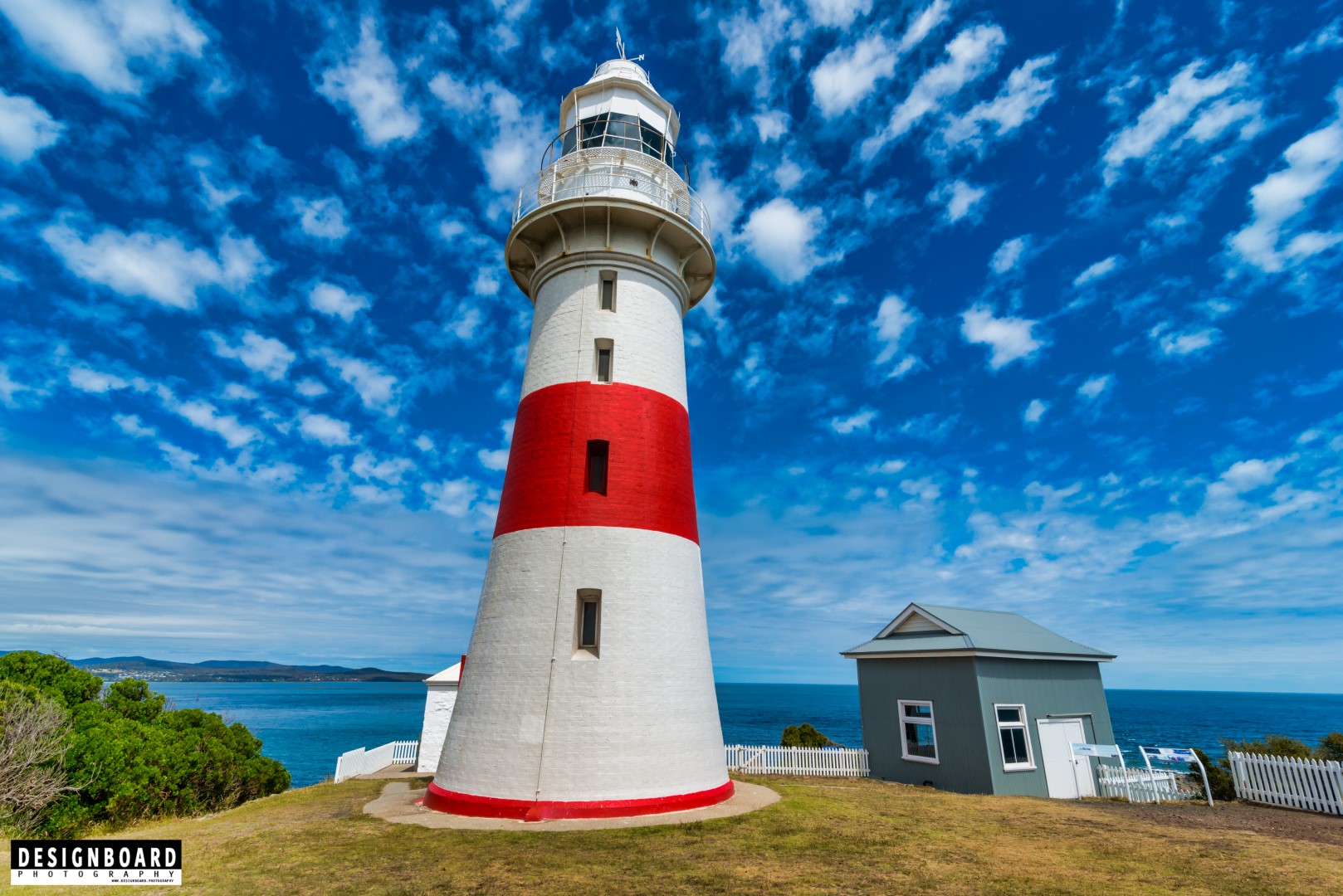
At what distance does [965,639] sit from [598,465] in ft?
35.5

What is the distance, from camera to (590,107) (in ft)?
50.1

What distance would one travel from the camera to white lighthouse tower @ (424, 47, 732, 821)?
10414 millimetres

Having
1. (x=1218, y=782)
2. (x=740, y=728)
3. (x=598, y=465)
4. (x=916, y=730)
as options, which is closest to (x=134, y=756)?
(x=598, y=465)

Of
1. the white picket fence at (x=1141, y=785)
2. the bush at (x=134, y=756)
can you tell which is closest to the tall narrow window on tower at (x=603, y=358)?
the bush at (x=134, y=756)

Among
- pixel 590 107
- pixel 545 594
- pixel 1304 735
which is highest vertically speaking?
pixel 590 107

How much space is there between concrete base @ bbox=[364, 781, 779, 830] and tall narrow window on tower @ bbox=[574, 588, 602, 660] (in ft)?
8.36

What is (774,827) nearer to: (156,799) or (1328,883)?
(1328,883)

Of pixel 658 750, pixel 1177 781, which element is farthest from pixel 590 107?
pixel 1177 781

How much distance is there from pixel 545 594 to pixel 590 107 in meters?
11.8

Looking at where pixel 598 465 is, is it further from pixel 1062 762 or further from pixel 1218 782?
pixel 1218 782

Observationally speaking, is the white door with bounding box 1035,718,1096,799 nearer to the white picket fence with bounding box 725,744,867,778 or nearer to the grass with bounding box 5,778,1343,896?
the white picket fence with bounding box 725,744,867,778

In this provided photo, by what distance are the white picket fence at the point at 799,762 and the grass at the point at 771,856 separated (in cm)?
739

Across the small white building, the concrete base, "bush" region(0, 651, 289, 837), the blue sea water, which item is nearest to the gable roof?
the concrete base

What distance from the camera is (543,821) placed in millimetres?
9742
